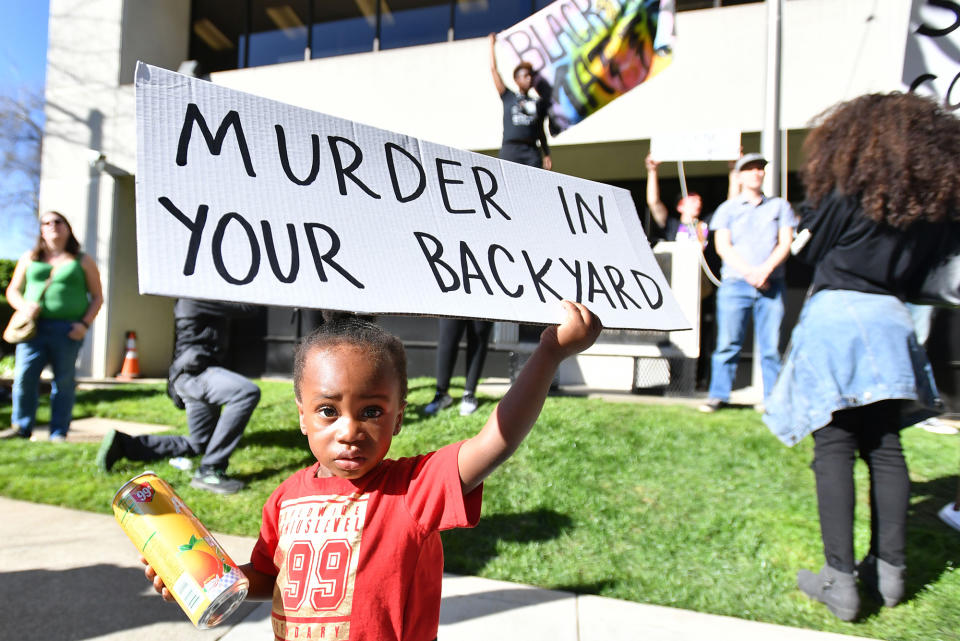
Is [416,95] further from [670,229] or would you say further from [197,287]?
[197,287]

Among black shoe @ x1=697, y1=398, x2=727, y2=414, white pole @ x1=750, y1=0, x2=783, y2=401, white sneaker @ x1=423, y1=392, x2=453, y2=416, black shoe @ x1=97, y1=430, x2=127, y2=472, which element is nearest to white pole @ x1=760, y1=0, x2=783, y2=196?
white pole @ x1=750, y1=0, x2=783, y2=401

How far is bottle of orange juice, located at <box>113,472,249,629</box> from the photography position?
1168mm

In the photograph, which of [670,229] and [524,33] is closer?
[524,33]

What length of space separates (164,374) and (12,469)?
18.6 feet

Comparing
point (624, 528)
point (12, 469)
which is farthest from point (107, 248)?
point (624, 528)

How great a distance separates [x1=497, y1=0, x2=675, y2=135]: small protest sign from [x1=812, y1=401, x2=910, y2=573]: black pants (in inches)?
80.1

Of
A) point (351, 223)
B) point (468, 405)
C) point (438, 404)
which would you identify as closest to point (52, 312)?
point (438, 404)

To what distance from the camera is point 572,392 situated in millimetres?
5816

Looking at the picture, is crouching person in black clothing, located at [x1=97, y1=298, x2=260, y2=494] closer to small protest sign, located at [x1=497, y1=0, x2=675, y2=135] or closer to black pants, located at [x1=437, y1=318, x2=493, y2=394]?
black pants, located at [x1=437, y1=318, x2=493, y2=394]

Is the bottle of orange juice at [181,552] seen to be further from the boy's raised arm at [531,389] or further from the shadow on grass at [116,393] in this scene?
the shadow on grass at [116,393]

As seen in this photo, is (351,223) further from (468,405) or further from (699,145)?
(699,145)

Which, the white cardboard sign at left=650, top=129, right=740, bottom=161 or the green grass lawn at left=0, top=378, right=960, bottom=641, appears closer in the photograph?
the green grass lawn at left=0, top=378, right=960, bottom=641

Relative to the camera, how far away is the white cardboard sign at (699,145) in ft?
14.9

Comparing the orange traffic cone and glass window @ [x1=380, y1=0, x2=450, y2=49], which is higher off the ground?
glass window @ [x1=380, y1=0, x2=450, y2=49]
